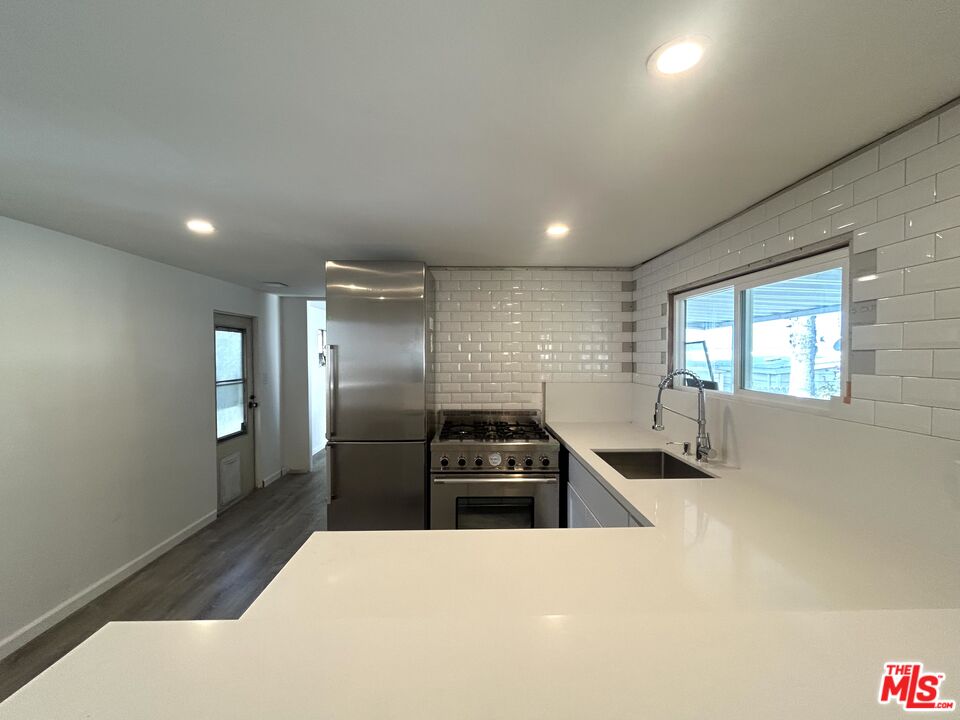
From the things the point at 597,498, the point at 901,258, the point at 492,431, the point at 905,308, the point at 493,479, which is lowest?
the point at 493,479

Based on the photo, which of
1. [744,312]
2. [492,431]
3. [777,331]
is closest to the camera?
[777,331]

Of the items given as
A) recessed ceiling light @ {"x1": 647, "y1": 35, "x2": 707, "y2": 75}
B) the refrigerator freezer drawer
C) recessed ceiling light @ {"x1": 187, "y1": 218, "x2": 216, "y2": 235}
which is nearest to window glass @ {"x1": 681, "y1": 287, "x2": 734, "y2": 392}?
recessed ceiling light @ {"x1": 647, "y1": 35, "x2": 707, "y2": 75}

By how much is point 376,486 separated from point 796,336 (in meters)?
2.47

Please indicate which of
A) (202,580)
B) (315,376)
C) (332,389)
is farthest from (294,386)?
(332,389)

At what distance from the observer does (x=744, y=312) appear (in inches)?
76.2

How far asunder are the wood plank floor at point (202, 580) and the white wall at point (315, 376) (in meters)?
1.52

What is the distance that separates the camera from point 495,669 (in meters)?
0.54

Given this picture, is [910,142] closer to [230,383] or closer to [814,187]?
[814,187]

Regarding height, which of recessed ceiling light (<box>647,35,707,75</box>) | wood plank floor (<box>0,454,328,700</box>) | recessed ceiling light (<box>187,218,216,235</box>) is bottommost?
wood plank floor (<box>0,454,328,700</box>)

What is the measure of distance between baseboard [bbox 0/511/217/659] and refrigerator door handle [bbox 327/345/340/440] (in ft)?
5.51

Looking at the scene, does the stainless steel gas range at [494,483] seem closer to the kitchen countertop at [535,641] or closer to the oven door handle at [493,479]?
the oven door handle at [493,479]

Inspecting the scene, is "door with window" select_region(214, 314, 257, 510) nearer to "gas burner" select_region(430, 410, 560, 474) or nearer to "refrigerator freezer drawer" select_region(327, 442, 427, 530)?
"refrigerator freezer drawer" select_region(327, 442, 427, 530)

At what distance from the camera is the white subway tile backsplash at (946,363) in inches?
38.8

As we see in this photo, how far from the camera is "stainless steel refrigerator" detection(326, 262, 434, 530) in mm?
2486
